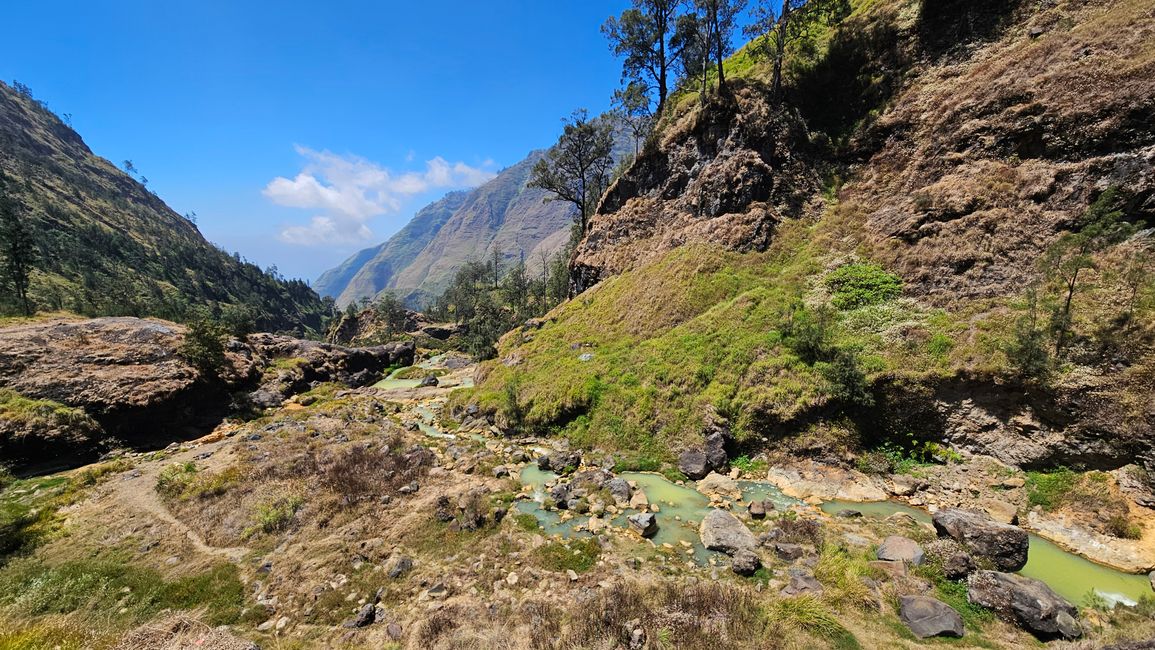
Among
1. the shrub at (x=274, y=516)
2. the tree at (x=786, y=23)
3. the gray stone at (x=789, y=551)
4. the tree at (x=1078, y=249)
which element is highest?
the tree at (x=786, y=23)

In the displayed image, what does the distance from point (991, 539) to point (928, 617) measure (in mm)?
3931

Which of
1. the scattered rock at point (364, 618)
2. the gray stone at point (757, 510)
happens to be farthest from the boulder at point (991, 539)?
the scattered rock at point (364, 618)

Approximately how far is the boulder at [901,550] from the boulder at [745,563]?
3404 mm

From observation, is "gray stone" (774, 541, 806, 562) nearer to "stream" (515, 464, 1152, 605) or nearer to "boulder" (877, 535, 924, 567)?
"stream" (515, 464, 1152, 605)

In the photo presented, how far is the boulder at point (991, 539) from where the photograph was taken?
34.1ft

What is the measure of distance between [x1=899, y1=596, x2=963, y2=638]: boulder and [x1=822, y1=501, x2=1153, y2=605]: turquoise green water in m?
3.76

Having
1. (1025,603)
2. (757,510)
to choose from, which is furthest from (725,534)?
(1025,603)

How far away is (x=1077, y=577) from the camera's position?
10.3 metres

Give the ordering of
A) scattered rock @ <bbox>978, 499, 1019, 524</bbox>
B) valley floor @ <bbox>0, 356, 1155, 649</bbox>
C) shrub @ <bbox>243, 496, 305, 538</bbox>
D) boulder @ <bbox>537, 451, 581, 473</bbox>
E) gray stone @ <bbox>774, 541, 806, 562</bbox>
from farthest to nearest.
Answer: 1. boulder @ <bbox>537, 451, 581, 473</bbox>
2. shrub @ <bbox>243, 496, 305, 538</bbox>
3. scattered rock @ <bbox>978, 499, 1019, 524</bbox>
4. gray stone @ <bbox>774, 541, 806, 562</bbox>
5. valley floor @ <bbox>0, 356, 1155, 649</bbox>

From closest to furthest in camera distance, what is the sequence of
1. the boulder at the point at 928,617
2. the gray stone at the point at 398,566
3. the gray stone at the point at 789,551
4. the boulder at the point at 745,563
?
1. the boulder at the point at 928,617
2. the boulder at the point at 745,563
3. the gray stone at the point at 789,551
4. the gray stone at the point at 398,566

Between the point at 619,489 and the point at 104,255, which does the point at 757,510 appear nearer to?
the point at 619,489

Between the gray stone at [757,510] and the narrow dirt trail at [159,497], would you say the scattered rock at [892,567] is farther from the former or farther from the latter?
the narrow dirt trail at [159,497]

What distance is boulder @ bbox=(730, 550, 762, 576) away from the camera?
36.2ft

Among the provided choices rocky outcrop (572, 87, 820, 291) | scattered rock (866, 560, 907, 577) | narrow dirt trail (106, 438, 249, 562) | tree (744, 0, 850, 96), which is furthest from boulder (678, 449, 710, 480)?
tree (744, 0, 850, 96)
